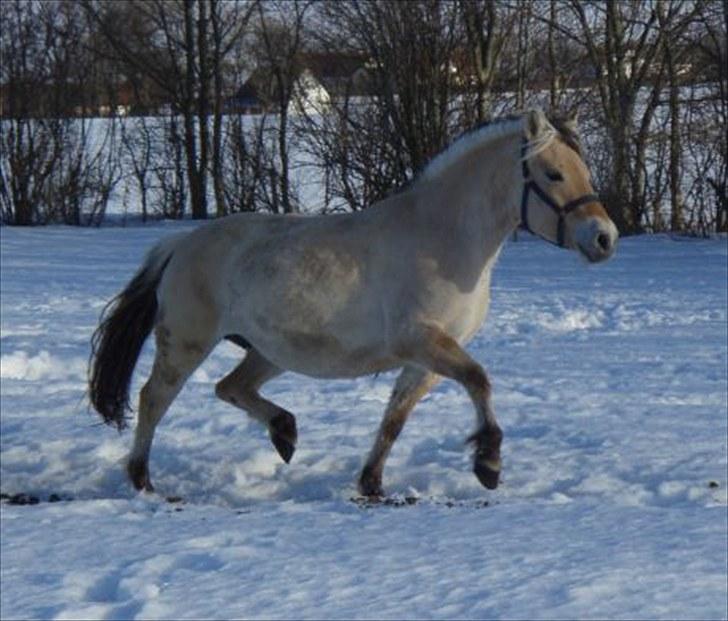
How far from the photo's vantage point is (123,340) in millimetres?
7812

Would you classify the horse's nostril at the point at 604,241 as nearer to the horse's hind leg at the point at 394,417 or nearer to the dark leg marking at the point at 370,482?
the horse's hind leg at the point at 394,417

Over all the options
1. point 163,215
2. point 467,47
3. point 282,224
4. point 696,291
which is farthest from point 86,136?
point 282,224

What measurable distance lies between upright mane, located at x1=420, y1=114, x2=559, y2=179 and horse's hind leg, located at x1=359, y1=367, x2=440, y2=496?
99 centimetres

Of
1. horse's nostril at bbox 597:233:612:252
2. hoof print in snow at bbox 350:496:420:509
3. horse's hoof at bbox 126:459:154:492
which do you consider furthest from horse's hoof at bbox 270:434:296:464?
horse's nostril at bbox 597:233:612:252

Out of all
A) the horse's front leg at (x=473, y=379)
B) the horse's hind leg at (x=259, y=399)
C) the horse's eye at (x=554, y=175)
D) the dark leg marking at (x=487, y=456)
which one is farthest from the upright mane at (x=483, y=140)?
the horse's hind leg at (x=259, y=399)

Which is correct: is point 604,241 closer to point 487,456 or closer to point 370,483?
point 487,456

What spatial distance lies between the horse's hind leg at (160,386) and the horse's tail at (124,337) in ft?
0.50

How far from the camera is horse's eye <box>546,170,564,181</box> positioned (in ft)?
19.4

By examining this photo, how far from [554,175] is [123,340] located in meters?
2.87

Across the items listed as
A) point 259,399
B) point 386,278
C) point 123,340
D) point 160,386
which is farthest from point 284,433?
point 386,278

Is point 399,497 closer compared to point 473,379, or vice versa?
point 473,379

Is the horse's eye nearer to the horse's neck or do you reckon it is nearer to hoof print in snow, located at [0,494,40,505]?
the horse's neck

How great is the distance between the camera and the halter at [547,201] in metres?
5.82

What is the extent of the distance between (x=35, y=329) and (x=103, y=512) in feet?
22.5
